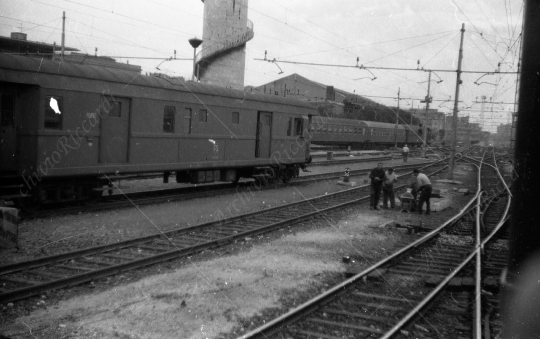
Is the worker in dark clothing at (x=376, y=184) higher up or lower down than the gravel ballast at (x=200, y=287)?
higher up

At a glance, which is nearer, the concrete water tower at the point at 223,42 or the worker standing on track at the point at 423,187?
the worker standing on track at the point at 423,187

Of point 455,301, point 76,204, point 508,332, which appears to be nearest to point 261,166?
point 76,204

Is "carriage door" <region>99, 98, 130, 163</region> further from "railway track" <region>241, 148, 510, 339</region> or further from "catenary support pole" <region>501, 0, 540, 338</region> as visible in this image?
"catenary support pole" <region>501, 0, 540, 338</region>

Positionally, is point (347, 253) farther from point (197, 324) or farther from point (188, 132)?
point (188, 132)

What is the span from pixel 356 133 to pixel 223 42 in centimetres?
2012

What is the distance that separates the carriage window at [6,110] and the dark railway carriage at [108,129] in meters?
0.02

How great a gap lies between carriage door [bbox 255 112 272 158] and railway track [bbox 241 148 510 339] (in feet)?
31.1

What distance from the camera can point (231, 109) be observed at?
18.2 meters

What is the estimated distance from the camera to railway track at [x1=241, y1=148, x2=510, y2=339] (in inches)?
245

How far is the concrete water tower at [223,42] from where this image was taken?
3972 cm

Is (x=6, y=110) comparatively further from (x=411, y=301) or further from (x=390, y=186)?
(x=390, y=186)

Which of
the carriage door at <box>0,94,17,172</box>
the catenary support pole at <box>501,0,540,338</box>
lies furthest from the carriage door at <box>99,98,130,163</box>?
the catenary support pole at <box>501,0,540,338</box>

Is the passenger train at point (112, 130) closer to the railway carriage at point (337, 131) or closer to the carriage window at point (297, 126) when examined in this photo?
the carriage window at point (297, 126)

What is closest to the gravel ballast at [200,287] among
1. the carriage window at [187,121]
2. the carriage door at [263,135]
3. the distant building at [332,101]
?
the carriage window at [187,121]
